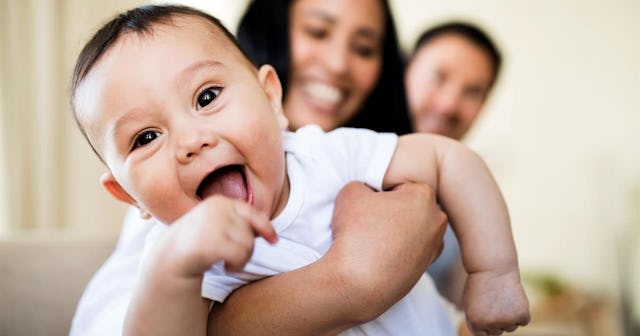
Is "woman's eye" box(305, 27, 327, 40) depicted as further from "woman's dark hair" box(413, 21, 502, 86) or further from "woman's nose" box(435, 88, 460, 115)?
"woman's dark hair" box(413, 21, 502, 86)

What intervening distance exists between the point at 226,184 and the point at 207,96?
12 cm

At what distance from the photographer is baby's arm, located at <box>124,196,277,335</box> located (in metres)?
0.59

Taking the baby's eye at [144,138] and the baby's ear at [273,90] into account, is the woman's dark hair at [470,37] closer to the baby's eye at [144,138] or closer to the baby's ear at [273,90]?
the baby's ear at [273,90]

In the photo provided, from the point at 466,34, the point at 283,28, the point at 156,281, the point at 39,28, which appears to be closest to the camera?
the point at 156,281

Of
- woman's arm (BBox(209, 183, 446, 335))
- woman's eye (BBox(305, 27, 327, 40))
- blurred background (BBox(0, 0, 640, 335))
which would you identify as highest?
woman's eye (BBox(305, 27, 327, 40))

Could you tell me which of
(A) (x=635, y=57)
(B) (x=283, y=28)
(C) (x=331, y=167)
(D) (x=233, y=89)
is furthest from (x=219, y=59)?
(A) (x=635, y=57)

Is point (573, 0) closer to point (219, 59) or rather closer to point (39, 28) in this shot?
point (39, 28)

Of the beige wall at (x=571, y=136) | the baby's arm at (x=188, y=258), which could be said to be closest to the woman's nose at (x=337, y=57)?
the baby's arm at (x=188, y=258)

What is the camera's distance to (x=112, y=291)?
40.8 inches

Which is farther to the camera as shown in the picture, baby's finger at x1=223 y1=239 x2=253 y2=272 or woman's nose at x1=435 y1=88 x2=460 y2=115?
woman's nose at x1=435 y1=88 x2=460 y2=115

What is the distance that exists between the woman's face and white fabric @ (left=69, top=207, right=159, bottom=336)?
701 mm

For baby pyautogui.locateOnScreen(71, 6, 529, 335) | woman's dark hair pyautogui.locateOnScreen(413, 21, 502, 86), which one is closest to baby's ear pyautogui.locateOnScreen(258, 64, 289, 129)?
baby pyautogui.locateOnScreen(71, 6, 529, 335)

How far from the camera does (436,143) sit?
93 centimetres

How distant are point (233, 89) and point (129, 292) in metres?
0.43
